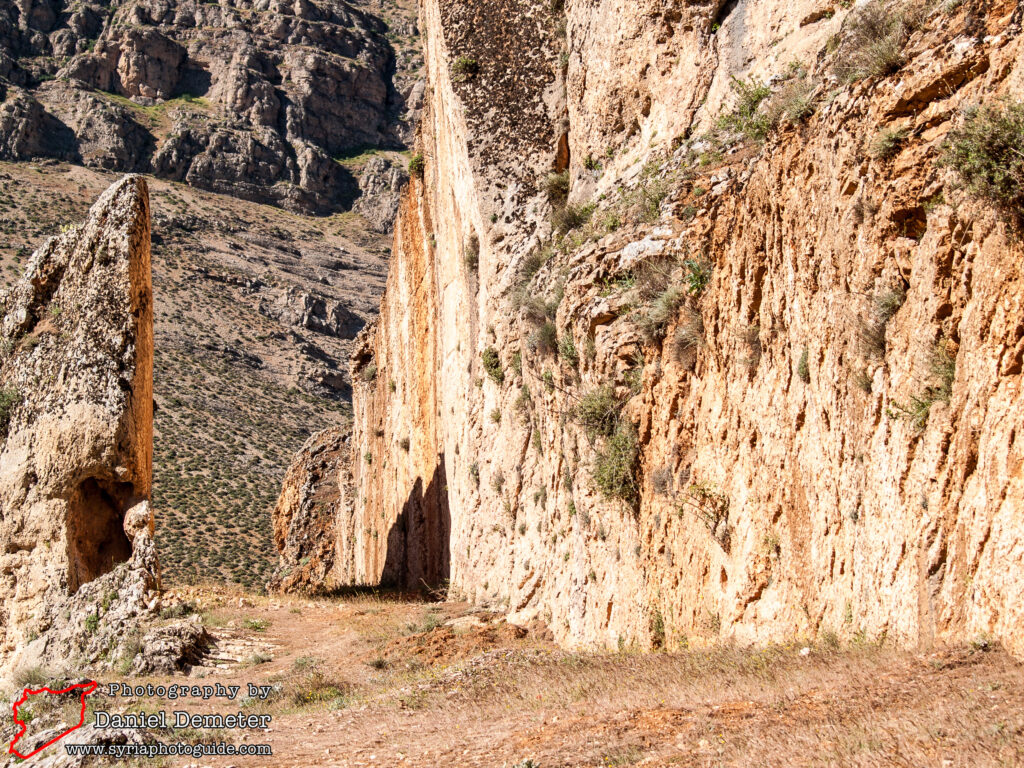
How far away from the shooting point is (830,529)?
688cm

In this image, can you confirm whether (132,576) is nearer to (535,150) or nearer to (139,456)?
(139,456)

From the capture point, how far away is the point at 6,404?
50.1 feet

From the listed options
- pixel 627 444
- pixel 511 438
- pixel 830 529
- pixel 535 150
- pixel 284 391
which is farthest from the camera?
pixel 284 391

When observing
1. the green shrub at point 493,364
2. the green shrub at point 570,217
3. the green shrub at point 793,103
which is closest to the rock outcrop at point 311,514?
the green shrub at point 493,364

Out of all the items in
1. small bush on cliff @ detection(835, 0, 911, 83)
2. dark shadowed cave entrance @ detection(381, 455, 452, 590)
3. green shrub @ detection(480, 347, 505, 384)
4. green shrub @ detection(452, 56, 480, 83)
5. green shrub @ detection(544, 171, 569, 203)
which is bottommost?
dark shadowed cave entrance @ detection(381, 455, 452, 590)

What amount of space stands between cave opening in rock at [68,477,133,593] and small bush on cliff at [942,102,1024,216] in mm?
13640

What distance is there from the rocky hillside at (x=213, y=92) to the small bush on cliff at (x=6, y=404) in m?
79.5

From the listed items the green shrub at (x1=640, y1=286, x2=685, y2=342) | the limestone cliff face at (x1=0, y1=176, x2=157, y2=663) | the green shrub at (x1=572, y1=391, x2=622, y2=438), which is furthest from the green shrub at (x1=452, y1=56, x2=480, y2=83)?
the green shrub at (x1=640, y1=286, x2=685, y2=342)

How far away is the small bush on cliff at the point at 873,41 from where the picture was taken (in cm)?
685

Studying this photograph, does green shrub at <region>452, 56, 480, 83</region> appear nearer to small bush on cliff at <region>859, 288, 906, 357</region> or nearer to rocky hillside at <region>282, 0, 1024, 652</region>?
rocky hillside at <region>282, 0, 1024, 652</region>

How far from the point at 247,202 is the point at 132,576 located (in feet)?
281

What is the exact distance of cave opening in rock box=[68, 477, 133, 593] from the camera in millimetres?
14531

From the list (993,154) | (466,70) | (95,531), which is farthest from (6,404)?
(993,154)

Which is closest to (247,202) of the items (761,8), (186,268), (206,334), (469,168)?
(186,268)
